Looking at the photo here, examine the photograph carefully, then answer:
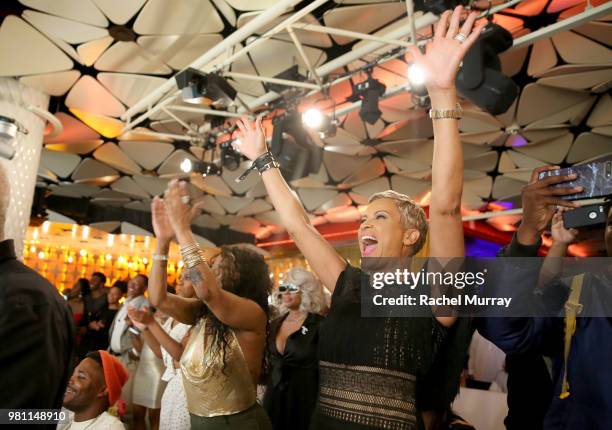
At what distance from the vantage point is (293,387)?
3.13m

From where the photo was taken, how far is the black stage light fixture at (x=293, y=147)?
5656 mm

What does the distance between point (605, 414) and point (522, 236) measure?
517 mm

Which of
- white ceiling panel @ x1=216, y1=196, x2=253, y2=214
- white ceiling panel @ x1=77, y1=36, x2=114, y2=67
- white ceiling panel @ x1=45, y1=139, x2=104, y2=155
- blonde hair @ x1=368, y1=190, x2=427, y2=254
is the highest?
white ceiling panel @ x1=77, y1=36, x2=114, y2=67

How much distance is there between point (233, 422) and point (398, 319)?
1030 millimetres

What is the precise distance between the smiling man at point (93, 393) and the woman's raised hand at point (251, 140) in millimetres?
1304

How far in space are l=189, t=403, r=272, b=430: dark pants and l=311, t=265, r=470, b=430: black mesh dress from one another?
0.69 meters

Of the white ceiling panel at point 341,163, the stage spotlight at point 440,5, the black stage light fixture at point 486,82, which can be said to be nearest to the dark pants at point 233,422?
the black stage light fixture at point 486,82

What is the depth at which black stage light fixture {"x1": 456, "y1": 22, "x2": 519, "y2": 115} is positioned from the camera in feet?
10.3

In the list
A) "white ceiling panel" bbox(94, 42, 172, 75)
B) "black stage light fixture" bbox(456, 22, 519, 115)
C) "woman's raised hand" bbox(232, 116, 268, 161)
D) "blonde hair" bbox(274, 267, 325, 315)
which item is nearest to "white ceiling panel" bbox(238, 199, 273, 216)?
"white ceiling panel" bbox(94, 42, 172, 75)

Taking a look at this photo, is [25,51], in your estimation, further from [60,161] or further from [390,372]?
[390,372]

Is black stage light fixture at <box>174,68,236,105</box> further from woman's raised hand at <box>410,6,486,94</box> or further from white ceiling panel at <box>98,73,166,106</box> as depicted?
woman's raised hand at <box>410,6,486,94</box>

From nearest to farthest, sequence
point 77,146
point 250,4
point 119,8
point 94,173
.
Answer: point 250,4 < point 119,8 < point 77,146 < point 94,173

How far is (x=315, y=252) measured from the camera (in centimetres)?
157

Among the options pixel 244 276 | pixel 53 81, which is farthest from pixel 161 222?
pixel 53 81
